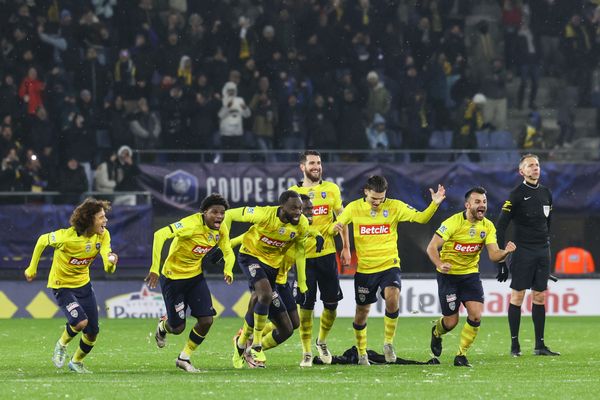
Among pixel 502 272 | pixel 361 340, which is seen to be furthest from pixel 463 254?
pixel 361 340

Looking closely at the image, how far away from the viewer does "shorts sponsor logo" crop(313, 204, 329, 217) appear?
1560 centimetres

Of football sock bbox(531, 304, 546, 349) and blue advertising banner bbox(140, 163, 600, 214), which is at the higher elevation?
blue advertising banner bbox(140, 163, 600, 214)

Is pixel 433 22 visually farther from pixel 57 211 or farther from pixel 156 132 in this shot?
pixel 57 211

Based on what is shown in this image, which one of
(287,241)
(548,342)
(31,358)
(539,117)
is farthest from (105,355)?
(539,117)

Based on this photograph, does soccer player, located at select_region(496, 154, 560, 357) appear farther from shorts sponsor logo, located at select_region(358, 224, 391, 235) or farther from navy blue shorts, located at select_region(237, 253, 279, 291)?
navy blue shorts, located at select_region(237, 253, 279, 291)

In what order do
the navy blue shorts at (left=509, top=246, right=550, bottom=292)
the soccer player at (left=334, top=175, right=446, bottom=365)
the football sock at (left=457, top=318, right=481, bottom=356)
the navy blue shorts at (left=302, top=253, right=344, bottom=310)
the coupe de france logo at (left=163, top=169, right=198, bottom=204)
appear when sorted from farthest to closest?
the coupe de france logo at (left=163, top=169, right=198, bottom=204), the navy blue shorts at (left=509, top=246, right=550, bottom=292), the navy blue shorts at (left=302, top=253, right=344, bottom=310), the soccer player at (left=334, top=175, right=446, bottom=365), the football sock at (left=457, top=318, right=481, bottom=356)

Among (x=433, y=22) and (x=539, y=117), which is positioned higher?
(x=433, y=22)

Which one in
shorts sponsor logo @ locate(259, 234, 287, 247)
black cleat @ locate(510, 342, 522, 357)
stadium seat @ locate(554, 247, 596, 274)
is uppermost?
shorts sponsor logo @ locate(259, 234, 287, 247)

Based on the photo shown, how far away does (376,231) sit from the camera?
15.4 m

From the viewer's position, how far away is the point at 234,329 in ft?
69.2

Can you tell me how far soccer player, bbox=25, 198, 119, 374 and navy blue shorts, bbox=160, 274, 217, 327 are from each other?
669 millimetres

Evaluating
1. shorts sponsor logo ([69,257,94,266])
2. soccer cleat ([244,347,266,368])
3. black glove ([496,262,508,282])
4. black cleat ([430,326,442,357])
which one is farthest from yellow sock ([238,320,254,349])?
black glove ([496,262,508,282])

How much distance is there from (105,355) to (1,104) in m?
11.0

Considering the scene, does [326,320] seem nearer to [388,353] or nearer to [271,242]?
[388,353]
